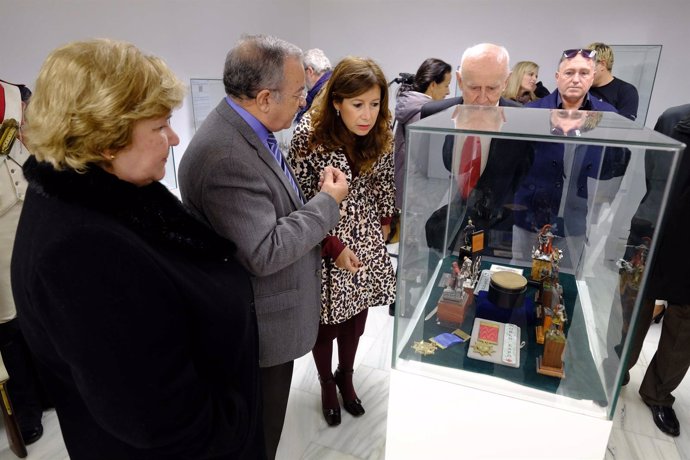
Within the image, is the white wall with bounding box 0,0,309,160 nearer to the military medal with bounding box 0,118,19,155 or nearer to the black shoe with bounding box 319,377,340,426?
the military medal with bounding box 0,118,19,155

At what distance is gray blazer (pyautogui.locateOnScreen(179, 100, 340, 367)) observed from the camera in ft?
3.75

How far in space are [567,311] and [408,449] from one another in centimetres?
66

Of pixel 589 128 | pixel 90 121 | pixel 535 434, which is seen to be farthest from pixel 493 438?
pixel 90 121

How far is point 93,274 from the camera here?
667mm

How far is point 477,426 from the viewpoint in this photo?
1139 mm

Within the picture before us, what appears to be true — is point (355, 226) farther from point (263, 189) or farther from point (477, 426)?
point (477, 426)

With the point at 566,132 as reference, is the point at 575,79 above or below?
above

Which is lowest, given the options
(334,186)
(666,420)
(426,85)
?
(666,420)

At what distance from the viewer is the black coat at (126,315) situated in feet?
2.21

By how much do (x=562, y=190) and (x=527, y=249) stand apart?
0.26 meters

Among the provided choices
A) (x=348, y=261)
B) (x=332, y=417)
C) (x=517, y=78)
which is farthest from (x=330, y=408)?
(x=517, y=78)

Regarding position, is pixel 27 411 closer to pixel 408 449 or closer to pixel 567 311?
pixel 408 449

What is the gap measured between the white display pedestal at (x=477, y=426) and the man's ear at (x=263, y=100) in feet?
2.61

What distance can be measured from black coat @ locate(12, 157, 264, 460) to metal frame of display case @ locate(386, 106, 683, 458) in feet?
1.60
